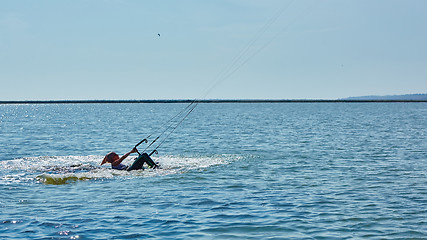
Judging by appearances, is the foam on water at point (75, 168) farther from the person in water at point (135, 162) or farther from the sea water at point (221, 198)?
the person in water at point (135, 162)

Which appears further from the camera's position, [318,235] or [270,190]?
[270,190]

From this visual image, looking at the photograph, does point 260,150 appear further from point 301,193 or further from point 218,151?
point 301,193

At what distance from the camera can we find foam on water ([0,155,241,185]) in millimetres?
23828

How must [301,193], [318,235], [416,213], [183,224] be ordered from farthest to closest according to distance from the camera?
[301,193] → [416,213] → [183,224] → [318,235]

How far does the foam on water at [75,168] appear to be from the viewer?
23828mm

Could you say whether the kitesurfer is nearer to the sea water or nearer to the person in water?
the person in water

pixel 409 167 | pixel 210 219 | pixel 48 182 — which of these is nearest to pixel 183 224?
pixel 210 219

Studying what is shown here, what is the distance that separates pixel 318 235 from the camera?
14062 millimetres

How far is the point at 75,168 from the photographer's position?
2714 cm

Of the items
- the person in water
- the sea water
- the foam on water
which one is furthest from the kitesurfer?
the sea water

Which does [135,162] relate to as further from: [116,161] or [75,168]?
[75,168]

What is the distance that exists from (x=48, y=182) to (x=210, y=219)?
1008 cm

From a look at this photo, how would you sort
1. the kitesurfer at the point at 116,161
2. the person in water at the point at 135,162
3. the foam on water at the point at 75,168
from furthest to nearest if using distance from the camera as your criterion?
1. the kitesurfer at the point at 116,161
2. the person in water at the point at 135,162
3. the foam on water at the point at 75,168

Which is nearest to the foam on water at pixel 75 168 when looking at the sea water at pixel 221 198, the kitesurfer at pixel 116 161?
the sea water at pixel 221 198
